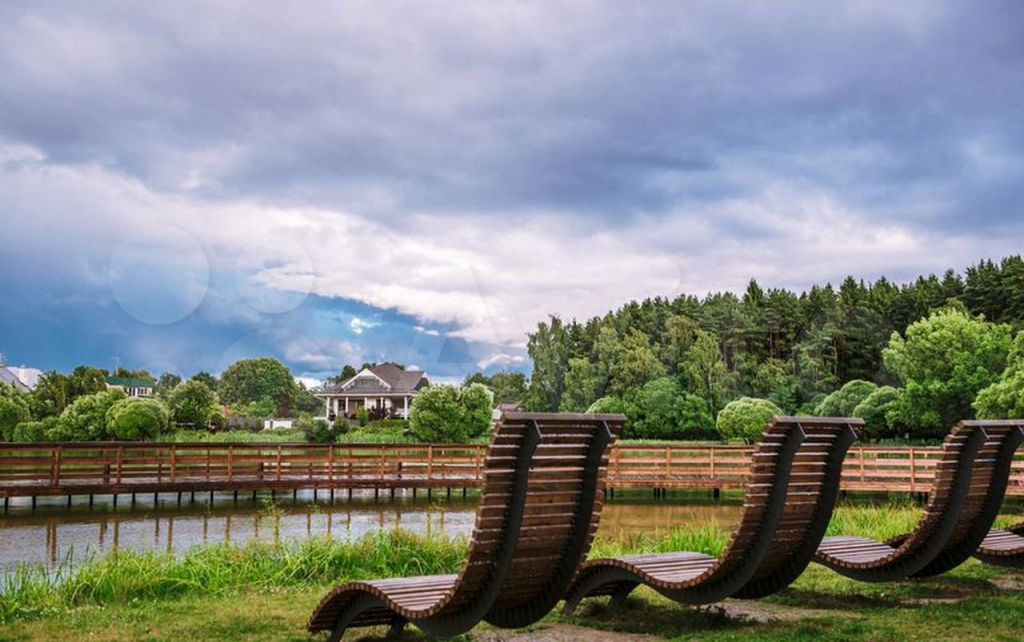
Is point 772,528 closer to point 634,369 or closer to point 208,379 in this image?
point 634,369

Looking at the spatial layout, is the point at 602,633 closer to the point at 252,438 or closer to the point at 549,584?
the point at 549,584

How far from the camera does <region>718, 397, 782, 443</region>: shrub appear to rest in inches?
1467

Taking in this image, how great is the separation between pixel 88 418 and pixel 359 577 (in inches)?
1335

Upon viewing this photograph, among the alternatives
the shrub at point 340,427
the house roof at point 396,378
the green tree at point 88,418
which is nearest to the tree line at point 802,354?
the shrub at point 340,427

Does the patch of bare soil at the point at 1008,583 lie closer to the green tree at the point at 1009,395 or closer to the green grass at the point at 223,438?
the green tree at the point at 1009,395

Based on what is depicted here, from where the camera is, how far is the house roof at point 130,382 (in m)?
108

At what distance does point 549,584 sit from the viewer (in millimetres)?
4770

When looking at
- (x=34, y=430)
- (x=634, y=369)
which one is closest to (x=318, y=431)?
(x=34, y=430)

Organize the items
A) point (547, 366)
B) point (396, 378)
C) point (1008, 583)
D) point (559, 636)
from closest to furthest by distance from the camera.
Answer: point (559, 636) → point (1008, 583) → point (547, 366) → point (396, 378)

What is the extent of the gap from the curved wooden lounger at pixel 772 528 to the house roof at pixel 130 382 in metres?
109

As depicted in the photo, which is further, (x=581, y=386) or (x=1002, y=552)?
(x=581, y=386)

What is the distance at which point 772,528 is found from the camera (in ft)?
17.1

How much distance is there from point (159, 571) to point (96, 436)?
3345cm

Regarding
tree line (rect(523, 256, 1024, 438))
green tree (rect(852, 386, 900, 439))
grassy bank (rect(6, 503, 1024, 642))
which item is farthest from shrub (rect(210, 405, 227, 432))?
grassy bank (rect(6, 503, 1024, 642))
